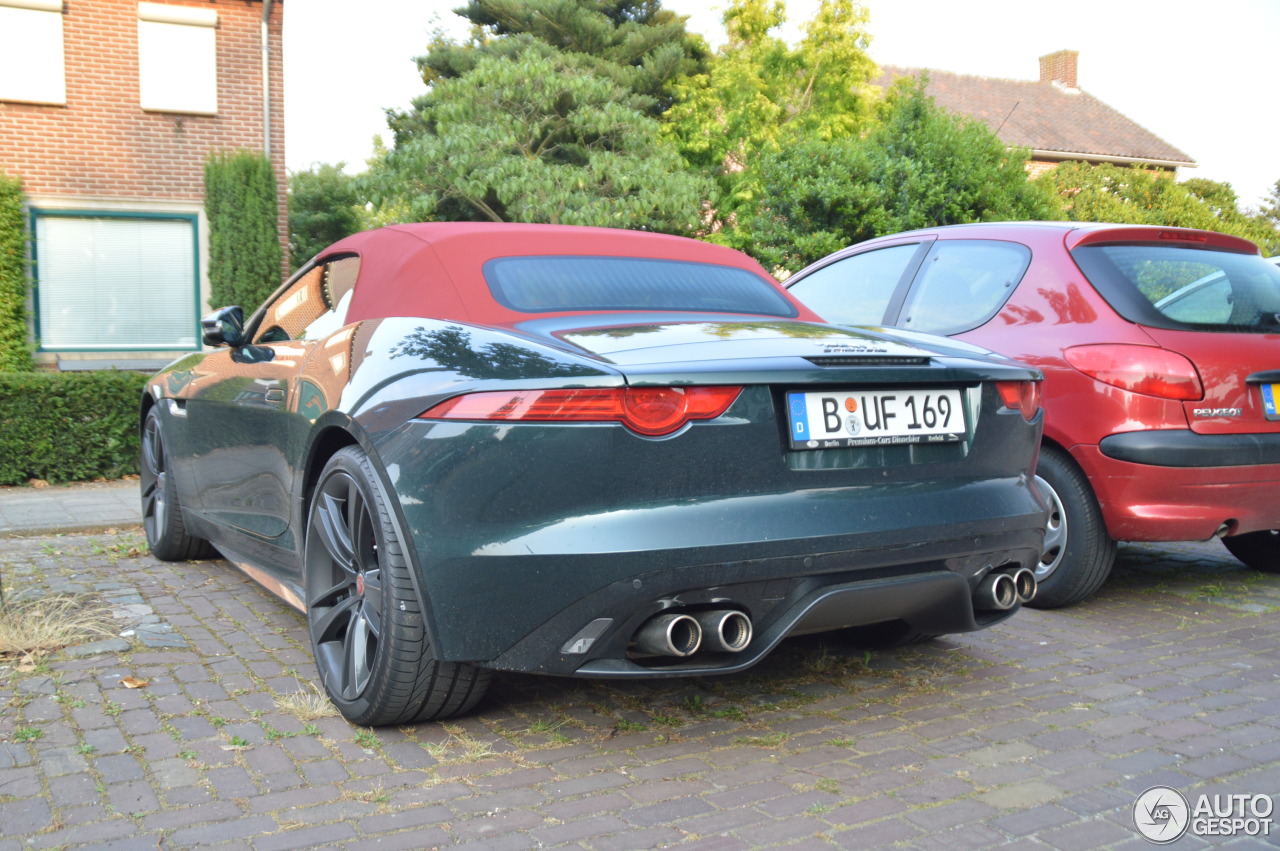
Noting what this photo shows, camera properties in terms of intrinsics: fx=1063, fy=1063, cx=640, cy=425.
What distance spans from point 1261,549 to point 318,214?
3454 cm

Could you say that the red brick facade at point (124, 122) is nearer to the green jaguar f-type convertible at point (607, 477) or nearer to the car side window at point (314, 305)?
the car side window at point (314, 305)

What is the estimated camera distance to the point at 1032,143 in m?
35.2

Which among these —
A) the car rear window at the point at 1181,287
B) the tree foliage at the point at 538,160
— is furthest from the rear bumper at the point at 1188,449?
the tree foliage at the point at 538,160

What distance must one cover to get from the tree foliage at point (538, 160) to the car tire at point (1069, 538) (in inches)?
636

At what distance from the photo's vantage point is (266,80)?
14.4 m

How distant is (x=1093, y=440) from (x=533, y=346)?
257 cm

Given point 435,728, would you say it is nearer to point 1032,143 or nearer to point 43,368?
point 43,368

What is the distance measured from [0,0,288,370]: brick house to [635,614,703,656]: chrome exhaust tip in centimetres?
1288

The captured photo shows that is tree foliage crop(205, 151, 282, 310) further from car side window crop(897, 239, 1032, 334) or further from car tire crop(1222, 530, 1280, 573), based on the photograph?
car tire crop(1222, 530, 1280, 573)

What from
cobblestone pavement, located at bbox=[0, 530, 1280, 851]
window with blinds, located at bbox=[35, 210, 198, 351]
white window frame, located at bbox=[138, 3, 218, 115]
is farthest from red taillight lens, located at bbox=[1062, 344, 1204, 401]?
white window frame, located at bbox=[138, 3, 218, 115]

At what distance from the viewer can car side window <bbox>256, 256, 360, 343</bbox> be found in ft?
12.1

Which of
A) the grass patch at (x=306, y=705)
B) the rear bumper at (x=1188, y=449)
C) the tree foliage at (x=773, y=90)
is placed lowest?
the grass patch at (x=306, y=705)

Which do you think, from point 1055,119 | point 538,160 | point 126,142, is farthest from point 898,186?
point 1055,119

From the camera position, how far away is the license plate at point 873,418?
2.74m
